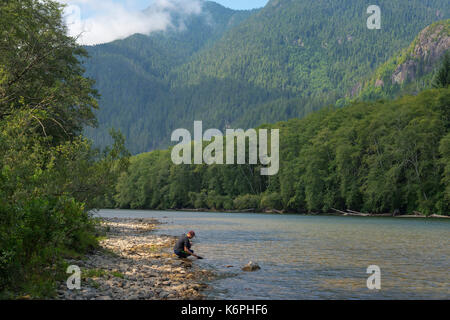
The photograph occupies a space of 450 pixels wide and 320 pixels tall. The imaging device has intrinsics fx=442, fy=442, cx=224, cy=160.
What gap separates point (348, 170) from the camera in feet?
273

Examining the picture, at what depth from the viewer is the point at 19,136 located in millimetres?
13242

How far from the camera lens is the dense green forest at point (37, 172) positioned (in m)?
10.9

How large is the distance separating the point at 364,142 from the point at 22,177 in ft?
254

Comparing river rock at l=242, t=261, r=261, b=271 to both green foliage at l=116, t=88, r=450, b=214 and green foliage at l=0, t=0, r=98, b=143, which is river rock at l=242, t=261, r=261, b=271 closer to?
green foliage at l=0, t=0, r=98, b=143

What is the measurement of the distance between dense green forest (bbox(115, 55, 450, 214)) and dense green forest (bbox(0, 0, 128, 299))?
71.7 feet

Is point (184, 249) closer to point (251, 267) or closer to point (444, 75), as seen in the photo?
point (251, 267)

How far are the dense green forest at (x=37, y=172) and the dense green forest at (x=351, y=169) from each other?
2184 centimetres

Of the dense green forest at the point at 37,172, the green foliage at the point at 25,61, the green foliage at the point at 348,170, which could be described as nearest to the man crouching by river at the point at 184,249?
the dense green forest at the point at 37,172

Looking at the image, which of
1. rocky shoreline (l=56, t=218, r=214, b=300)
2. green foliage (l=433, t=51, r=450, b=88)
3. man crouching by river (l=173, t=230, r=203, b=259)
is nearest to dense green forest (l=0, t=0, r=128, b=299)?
rocky shoreline (l=56, t=218, r=214, b=300)

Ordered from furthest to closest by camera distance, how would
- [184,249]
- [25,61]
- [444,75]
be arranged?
[444,75], [184,249], [25,61]

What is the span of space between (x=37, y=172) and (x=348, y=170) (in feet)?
249

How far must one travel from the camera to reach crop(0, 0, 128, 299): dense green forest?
1090 cm

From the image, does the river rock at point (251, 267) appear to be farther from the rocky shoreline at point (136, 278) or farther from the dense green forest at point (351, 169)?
the dense green forest at point (351, 169)

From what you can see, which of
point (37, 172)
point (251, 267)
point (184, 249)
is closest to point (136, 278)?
point (37, 172)
